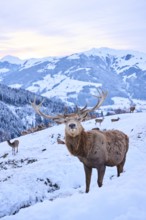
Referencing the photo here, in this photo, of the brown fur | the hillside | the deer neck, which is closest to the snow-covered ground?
the brown fur

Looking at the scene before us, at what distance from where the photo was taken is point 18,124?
178m

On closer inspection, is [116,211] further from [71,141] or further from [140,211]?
[71,141]

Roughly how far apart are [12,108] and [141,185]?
18567 cm

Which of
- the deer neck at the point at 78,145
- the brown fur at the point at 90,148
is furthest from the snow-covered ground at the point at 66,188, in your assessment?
the deer neck at the point at 78,145

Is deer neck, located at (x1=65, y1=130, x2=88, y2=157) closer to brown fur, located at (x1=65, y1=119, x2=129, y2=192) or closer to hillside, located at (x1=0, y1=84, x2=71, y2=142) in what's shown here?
brown fur, located at (x1=65, y1=119, x2=129, y2=192)

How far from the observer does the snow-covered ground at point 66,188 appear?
7.85 metres

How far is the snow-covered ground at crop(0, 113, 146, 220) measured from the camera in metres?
7.85

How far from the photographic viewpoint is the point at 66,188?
18656mm

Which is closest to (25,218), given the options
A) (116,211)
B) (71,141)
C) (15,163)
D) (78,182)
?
(116,211)

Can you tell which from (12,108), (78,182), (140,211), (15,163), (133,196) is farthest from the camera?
(12,108)

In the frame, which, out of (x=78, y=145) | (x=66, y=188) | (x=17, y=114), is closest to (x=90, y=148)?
(x=78, y=145)

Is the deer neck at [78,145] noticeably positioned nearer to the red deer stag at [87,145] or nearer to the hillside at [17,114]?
the red deer stag at [87,145]

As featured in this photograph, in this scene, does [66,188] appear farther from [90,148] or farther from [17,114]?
[17,114]

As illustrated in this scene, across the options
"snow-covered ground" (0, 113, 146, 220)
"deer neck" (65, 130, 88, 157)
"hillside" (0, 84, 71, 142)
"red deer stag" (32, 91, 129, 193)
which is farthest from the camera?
"hillside" (0, 84, 71, 142)
